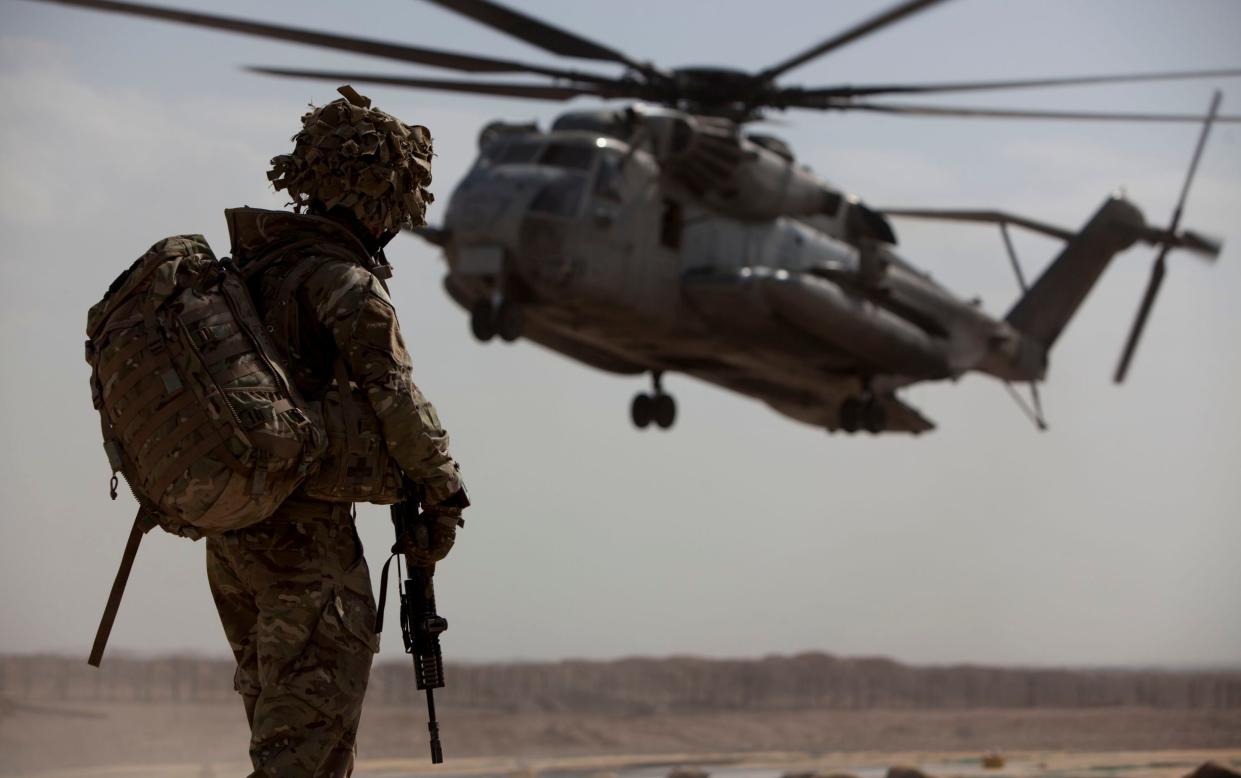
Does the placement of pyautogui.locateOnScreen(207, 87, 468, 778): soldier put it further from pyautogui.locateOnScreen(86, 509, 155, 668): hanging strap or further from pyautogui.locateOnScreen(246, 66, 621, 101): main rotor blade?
pyautogui.locateOnScreen(246, 66, 621, 101): main rotor blade

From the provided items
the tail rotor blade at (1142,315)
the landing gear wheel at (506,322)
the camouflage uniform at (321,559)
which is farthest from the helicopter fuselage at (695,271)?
the camouflage uniform at (321,559)

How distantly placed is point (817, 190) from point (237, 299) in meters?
15.5

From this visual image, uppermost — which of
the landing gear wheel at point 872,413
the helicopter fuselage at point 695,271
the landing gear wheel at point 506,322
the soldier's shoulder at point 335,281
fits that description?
the helicopter fuselage at point 695,271

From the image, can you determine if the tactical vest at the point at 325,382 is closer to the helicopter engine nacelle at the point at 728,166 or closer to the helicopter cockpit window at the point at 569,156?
the helicopter cockpit window at the point at 569,156

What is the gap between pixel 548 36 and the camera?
15750 millimetres

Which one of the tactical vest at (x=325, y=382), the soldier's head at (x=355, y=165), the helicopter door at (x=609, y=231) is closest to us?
the tactical vest at (x=325, y=382)

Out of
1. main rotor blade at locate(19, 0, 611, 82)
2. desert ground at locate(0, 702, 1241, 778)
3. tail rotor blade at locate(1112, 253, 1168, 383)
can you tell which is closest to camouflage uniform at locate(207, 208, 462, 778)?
main rotor blade at locate(19, 0, 611, 82)

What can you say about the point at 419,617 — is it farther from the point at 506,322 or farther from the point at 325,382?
the point at 506,322

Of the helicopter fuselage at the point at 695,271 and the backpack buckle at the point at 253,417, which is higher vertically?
the helicopter fuselage at the point at 695,271

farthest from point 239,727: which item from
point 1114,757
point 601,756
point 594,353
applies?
point 1114,757

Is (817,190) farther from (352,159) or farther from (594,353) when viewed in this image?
(352,159)

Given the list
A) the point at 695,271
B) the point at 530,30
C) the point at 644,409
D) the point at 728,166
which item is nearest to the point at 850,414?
the point at 644,409

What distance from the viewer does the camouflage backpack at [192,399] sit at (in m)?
4.07

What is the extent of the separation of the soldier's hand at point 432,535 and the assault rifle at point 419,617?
3 cm
